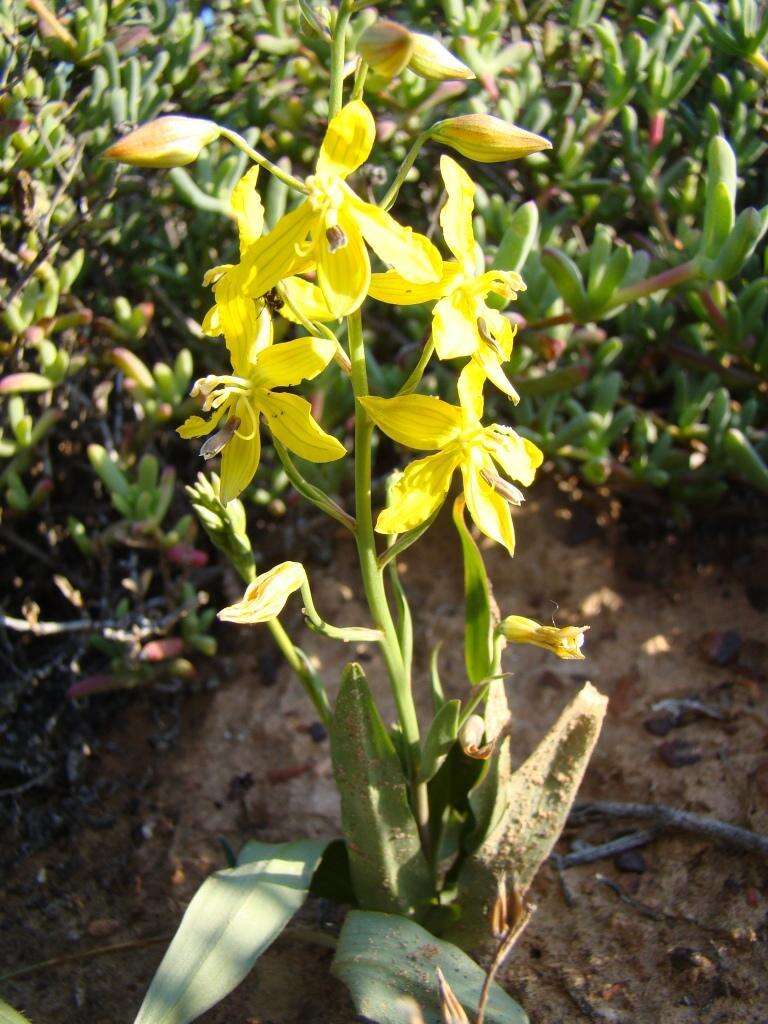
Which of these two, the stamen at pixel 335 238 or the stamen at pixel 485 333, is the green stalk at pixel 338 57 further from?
the stamen at pixel 485 333

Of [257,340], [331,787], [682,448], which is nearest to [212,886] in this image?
[331,787]

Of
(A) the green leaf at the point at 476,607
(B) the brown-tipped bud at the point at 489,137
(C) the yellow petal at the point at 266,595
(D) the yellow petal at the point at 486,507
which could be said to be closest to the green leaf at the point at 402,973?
(A) the green leaf at the point at 476,607

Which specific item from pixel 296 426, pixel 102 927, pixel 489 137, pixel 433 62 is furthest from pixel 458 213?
pixel 102 927

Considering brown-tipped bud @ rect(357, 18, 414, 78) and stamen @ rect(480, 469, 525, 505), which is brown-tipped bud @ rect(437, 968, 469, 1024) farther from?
brown-tipped bud @ rect(357, 18, 414, 78)

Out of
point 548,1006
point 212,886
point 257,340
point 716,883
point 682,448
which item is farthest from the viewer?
point 682,448

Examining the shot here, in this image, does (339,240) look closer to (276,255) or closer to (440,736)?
(276,255)

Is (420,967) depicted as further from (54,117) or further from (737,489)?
(54,117)
